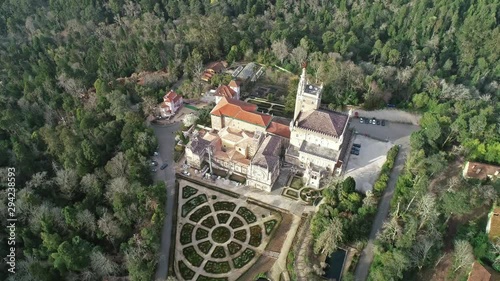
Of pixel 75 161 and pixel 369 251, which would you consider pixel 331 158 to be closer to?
pixel 369 251

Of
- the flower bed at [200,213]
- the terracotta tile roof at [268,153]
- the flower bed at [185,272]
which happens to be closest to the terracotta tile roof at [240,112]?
the terracotta tile roof at [268,153]

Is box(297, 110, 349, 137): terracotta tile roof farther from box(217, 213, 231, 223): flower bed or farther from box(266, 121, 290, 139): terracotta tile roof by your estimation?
box(217, 213, 231, 223): flower bed

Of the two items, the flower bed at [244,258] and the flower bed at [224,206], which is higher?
the flower bed at [224,206]

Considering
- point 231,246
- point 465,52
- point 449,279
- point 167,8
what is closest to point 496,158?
point 449,279

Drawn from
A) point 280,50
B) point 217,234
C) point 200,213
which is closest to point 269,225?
point 217,234

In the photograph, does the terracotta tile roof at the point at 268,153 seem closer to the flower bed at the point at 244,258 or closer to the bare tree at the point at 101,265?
the flower bed at the point at 244,258

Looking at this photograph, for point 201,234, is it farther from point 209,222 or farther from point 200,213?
point 200,213
